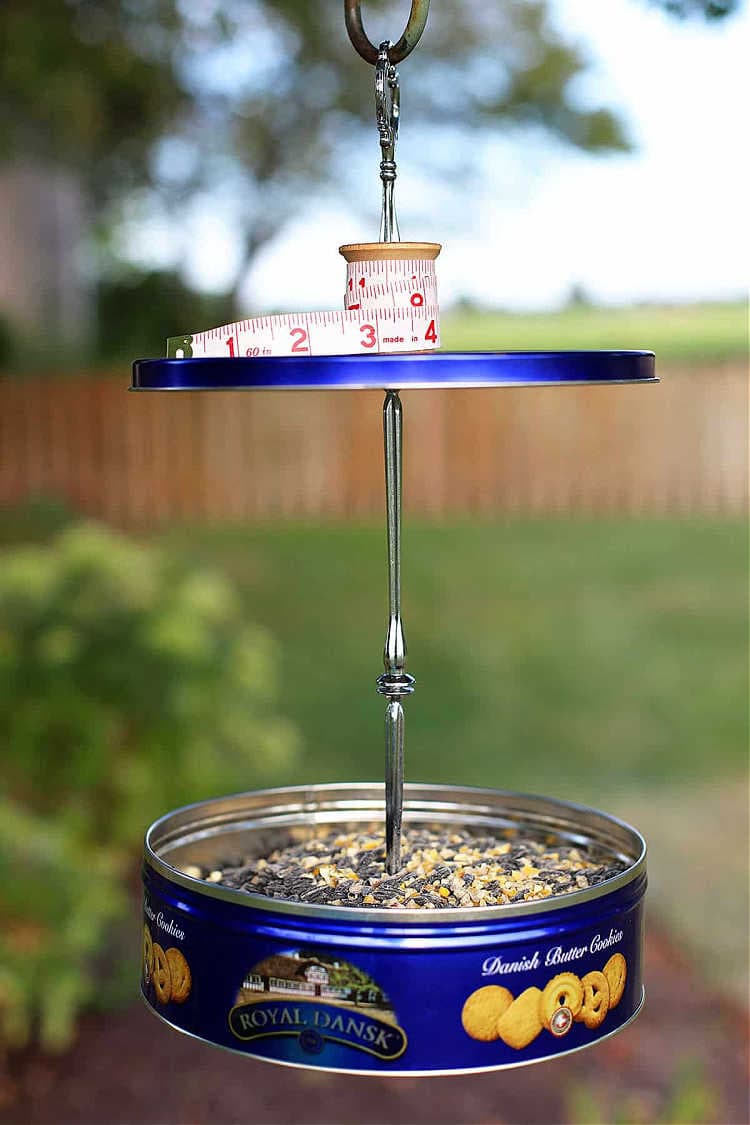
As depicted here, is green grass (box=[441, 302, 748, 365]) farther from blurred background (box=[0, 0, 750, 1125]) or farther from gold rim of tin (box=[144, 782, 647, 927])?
gold rim of tin (box=[144, 782, 647, 927])

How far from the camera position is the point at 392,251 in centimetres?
104

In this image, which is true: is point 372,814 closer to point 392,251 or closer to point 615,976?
point 615,976

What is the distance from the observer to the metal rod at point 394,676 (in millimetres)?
1107

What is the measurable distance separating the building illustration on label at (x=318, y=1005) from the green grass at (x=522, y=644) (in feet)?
11.6

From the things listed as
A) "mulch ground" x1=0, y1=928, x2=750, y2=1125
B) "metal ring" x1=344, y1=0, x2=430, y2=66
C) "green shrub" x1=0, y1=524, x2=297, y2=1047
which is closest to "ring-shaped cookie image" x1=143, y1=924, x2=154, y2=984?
"metal ring" x1=344, y1=0, x2=430, y2=66

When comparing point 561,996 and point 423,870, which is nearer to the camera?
point 561,996

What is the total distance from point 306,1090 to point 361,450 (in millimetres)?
2099

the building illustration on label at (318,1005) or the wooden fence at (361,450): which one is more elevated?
the wooden fence at (361,450)

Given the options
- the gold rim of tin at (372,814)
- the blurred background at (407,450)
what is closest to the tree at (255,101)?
the blurred background at (407,450)

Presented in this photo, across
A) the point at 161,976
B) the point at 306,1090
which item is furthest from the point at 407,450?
the point at 161,976

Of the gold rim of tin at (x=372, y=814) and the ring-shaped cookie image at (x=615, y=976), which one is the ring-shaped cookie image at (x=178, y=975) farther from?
the ring-shaped cookie image at (x=615, y=976)

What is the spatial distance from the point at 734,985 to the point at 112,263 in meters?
3.18

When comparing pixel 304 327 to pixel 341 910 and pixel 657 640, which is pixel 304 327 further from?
pixel 657 640

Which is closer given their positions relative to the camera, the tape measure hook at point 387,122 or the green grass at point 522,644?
the tape measure hook at point 387,122
